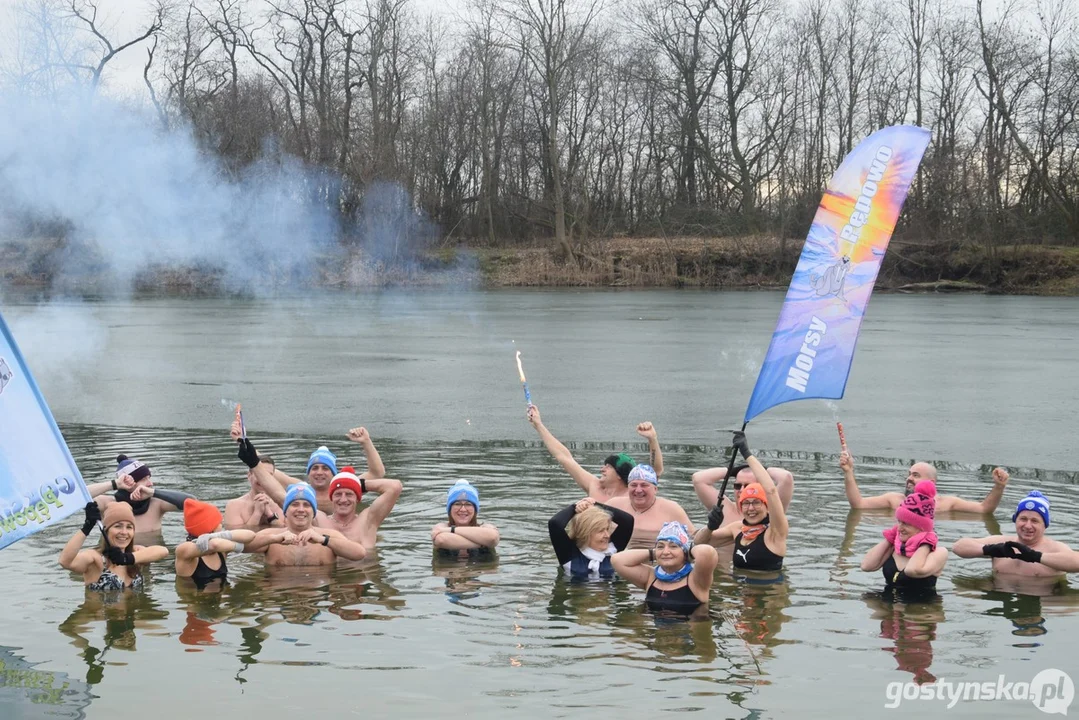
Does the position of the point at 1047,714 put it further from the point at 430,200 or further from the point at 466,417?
the point at 430,200

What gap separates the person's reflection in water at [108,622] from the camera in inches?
323

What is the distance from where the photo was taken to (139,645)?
845 cm

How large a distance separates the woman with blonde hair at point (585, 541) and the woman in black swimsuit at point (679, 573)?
3.09 feet

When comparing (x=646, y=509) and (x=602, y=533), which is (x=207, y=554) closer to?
(x=602, y=533)

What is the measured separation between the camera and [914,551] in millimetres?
9570

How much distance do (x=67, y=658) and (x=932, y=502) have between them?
20.6 ft

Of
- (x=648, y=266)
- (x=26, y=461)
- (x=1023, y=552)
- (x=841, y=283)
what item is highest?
(x=648, y=266)

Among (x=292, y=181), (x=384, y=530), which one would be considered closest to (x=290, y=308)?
(x=292, y=181)

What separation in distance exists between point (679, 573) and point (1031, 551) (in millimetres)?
2854

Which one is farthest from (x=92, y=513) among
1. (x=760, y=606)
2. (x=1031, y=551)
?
(x=1031, y=551)

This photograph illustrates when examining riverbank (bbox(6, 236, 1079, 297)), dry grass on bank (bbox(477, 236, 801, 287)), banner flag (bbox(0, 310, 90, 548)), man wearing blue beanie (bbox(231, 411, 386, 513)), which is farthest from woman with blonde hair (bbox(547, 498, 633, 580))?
dry grass on bank (bbox(477, 236, 801, 287))

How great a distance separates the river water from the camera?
25.1 feet

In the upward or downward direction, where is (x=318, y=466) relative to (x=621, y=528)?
upward

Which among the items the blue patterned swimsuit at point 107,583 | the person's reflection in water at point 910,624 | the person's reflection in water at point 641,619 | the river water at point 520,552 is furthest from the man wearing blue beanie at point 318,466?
the person's reflection in water at point 910,624
